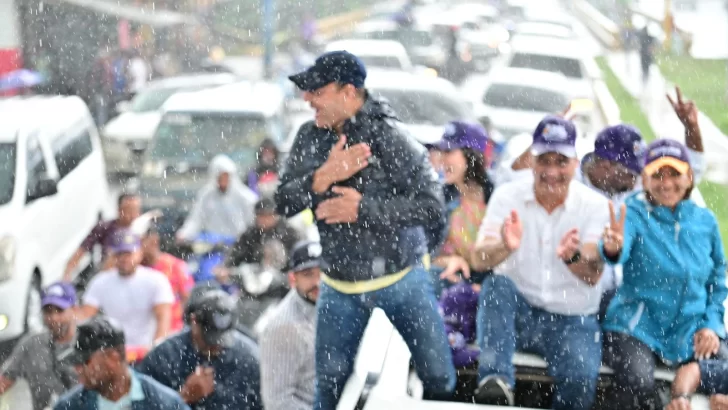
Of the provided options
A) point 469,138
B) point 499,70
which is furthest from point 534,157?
point 499,70

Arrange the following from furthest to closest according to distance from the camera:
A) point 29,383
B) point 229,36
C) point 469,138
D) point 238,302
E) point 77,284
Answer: point 229,36
point 77,284
point 238,302
point 29,383
point 469,138

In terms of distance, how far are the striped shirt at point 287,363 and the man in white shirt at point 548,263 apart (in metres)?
1.04

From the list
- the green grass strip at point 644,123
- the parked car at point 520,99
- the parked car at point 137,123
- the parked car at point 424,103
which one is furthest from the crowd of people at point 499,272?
the parked car at point 520,99

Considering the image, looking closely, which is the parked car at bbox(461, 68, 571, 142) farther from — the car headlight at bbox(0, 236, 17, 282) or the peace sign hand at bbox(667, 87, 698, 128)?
the peace sign hand at bbox(667, 87, 698, 128)

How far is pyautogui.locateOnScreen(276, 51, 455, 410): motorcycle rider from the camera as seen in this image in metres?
4.92

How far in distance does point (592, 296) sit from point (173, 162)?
27.9 feet

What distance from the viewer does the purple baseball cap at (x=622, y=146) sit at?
20.9 feet

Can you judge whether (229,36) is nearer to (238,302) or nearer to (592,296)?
(238,302)

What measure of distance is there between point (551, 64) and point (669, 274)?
20.3 meters

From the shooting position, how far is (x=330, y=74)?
4.91 meters

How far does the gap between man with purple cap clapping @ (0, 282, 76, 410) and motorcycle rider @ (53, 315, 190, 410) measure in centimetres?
232

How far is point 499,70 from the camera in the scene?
21922 mm

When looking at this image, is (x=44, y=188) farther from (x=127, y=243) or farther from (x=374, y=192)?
(x=374, y=192)

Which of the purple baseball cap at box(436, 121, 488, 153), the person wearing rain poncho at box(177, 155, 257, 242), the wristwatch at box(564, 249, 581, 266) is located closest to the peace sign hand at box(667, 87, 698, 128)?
the purple baseball cap at box(436, 121, 488, 153)
